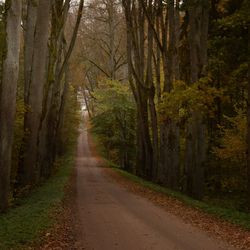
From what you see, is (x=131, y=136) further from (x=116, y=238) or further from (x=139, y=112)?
(x=116, y=238)

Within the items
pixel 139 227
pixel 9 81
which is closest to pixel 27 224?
pixel 139 227

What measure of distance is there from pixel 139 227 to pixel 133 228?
0.19m

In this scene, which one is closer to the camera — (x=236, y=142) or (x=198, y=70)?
(x=198, y=70)

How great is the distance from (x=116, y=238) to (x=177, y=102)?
756 cm

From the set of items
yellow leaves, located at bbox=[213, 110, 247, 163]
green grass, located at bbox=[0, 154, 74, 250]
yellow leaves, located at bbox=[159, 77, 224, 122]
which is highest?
yellow leaves, located at bbox=[159, 77, 224, 122]

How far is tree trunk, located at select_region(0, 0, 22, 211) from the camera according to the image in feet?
40.1

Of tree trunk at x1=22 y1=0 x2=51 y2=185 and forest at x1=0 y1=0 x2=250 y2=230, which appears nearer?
forest at x1=0 y1=0 x2=250 y2=230

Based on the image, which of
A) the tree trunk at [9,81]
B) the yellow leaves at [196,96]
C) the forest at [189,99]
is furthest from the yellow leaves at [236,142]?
the tree trunk at [9,81]

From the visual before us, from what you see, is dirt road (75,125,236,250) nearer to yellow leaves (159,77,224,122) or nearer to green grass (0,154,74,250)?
green grass (0,154,74,250)

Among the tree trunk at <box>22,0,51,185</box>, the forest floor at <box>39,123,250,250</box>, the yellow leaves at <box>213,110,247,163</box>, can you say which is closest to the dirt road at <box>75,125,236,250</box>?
the forest floor at <box>39,123,250,250</box>

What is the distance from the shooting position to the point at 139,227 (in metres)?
10.3

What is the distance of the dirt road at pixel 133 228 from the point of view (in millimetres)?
8633

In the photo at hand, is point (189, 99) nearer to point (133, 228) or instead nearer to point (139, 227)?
point (139, 227)

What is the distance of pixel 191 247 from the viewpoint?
847 cm
